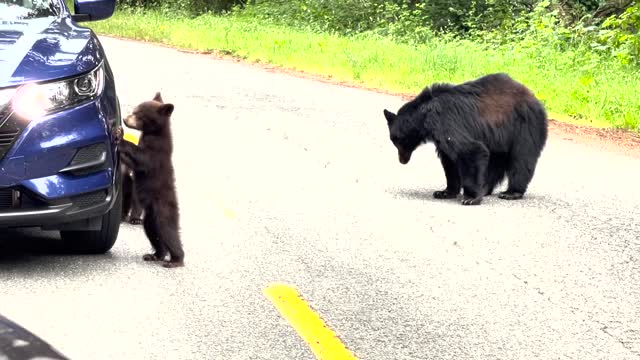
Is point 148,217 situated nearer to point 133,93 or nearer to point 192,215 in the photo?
point 192,215

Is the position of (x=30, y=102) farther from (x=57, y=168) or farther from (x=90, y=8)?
(x=90, y=8)

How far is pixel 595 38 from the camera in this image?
72.8ft

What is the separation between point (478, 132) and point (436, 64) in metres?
10.8

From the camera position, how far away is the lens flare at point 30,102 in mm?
5801

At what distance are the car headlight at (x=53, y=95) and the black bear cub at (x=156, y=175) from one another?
323 millimetres

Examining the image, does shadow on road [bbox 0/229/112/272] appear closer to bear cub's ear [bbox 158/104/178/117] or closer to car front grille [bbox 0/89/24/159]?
car front grille [bbox 0/89/24/159]

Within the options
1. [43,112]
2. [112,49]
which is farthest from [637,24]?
[43,112]

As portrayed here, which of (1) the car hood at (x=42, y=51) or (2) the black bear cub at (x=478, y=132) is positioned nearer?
(1) the car hood at (x=42, y=51)

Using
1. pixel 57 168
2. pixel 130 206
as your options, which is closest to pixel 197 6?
pixel 130 206

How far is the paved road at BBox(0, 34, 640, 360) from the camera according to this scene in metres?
5.18

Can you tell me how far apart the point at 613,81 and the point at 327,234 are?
34.9 feet

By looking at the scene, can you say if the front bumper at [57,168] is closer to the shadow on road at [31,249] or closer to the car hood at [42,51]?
the car hood at [42,51]

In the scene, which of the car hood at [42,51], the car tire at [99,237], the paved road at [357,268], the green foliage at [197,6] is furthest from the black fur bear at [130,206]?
the green foliage at [197,6]

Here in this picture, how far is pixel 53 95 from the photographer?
5.95 meters
